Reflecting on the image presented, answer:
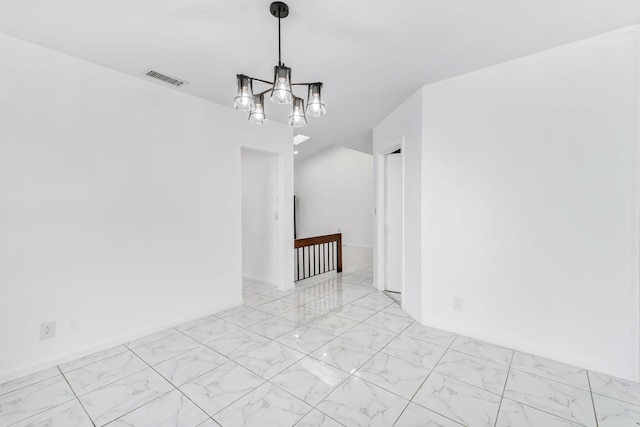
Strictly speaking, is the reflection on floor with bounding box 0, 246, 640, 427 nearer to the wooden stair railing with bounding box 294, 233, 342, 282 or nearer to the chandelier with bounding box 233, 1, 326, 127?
the chandelier with bounding box 233, 1, 326, 127

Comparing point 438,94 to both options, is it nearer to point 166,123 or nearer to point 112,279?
point 166,123

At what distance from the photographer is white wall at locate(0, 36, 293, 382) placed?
2150 millimetres

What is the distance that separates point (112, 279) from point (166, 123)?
1583 millimetres

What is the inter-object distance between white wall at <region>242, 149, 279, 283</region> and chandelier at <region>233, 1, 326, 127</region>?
7.50ft

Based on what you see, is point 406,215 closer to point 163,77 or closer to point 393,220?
point 393,220

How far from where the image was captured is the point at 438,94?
2887 mm

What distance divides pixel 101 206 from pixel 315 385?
91.6 inches

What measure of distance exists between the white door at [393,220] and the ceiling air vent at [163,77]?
276 centimetres

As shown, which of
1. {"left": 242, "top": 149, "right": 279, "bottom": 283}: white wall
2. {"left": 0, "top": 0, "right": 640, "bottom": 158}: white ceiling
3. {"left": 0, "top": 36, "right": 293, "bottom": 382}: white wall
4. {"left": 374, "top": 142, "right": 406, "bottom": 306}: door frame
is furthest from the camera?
{"left": 242, "top": 149, "right": 279, "bottom": 283}: white wall

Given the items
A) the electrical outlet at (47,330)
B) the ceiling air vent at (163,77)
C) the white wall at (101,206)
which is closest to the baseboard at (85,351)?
the white wall at (101,206)

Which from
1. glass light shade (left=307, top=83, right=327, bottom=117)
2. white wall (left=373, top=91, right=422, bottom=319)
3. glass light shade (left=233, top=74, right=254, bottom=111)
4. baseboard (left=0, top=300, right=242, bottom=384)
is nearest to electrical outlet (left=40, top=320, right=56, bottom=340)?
baseboard (left=0, top=300, right=242, bottom=384)

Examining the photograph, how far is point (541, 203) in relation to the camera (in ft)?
7.82

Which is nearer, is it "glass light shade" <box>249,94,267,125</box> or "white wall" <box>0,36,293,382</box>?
"glass light shade" <box>249,94,267,125</box>

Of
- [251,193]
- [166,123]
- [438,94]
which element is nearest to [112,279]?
[166,123]
